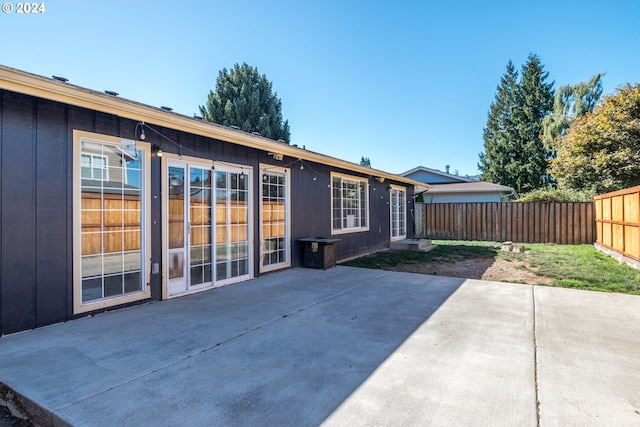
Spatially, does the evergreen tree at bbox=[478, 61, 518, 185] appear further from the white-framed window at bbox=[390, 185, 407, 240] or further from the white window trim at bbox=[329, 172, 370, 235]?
the white window trim at bbox=[329, 172, 370, 235]

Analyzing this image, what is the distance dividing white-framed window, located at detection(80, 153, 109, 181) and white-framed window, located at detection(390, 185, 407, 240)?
9.80 m

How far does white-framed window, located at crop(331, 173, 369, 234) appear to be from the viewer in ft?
29.9

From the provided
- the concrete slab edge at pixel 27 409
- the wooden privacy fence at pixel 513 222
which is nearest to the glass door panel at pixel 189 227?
the concrete slab edge at pixel 27 409

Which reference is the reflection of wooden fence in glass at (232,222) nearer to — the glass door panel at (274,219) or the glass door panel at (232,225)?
the glass door panel at (232,225)

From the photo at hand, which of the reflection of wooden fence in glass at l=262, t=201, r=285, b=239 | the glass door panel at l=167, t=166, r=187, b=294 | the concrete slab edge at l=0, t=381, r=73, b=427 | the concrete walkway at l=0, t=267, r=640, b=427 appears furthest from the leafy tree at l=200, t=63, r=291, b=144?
the concrete slab edge at l=0, t=381, r=73, b=427

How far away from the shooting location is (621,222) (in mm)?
8164

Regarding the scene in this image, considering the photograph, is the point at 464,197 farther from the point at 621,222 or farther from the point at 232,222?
the point at 232,222

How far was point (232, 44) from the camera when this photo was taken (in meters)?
20.5

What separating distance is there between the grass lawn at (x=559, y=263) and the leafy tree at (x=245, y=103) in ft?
46.9

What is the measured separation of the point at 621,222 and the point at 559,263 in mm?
1875

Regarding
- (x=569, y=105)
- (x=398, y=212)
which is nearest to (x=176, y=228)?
(x=398, y=212)

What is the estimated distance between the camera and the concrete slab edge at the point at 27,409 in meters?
2.05

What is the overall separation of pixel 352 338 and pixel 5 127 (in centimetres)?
423

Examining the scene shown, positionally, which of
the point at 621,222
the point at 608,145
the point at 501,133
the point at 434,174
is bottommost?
the point at 621,222
